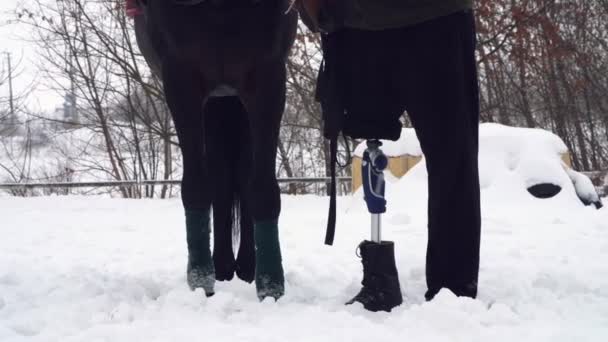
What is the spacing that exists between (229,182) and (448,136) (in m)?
0.89

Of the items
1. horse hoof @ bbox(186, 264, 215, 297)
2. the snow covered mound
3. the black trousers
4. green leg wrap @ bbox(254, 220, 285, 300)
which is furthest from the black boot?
the snow covered mound

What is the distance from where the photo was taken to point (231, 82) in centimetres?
185

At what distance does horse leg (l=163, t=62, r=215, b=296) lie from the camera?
1.84 metres

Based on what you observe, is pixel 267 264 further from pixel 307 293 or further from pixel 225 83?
pixel 225 83

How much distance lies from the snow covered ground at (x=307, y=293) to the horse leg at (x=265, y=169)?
0.31 feet

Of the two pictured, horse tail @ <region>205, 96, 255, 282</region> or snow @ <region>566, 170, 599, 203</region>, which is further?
snow @ <region>566, 170, 599, 203</region>

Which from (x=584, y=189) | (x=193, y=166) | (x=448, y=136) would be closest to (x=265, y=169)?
(x=193, y=166)

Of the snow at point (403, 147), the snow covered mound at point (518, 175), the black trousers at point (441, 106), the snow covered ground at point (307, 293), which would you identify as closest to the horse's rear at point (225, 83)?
the snow covered ground at point (307, 293)

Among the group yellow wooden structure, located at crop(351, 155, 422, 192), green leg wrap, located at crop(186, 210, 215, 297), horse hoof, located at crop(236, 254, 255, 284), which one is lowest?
horse hoof, located at crop(236, 254, 255, 284)

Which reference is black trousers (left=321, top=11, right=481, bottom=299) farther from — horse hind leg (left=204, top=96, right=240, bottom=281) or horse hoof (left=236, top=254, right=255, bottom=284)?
horse hoof (left=236, top=254, right=255, bottom=284)

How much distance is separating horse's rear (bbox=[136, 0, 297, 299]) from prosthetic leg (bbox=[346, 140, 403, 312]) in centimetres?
29

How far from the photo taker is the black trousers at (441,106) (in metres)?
1.78

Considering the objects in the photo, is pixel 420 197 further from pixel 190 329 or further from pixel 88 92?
pixel 88 92

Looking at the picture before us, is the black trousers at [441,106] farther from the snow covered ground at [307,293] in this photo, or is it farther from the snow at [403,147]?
the snow at [403,147]
